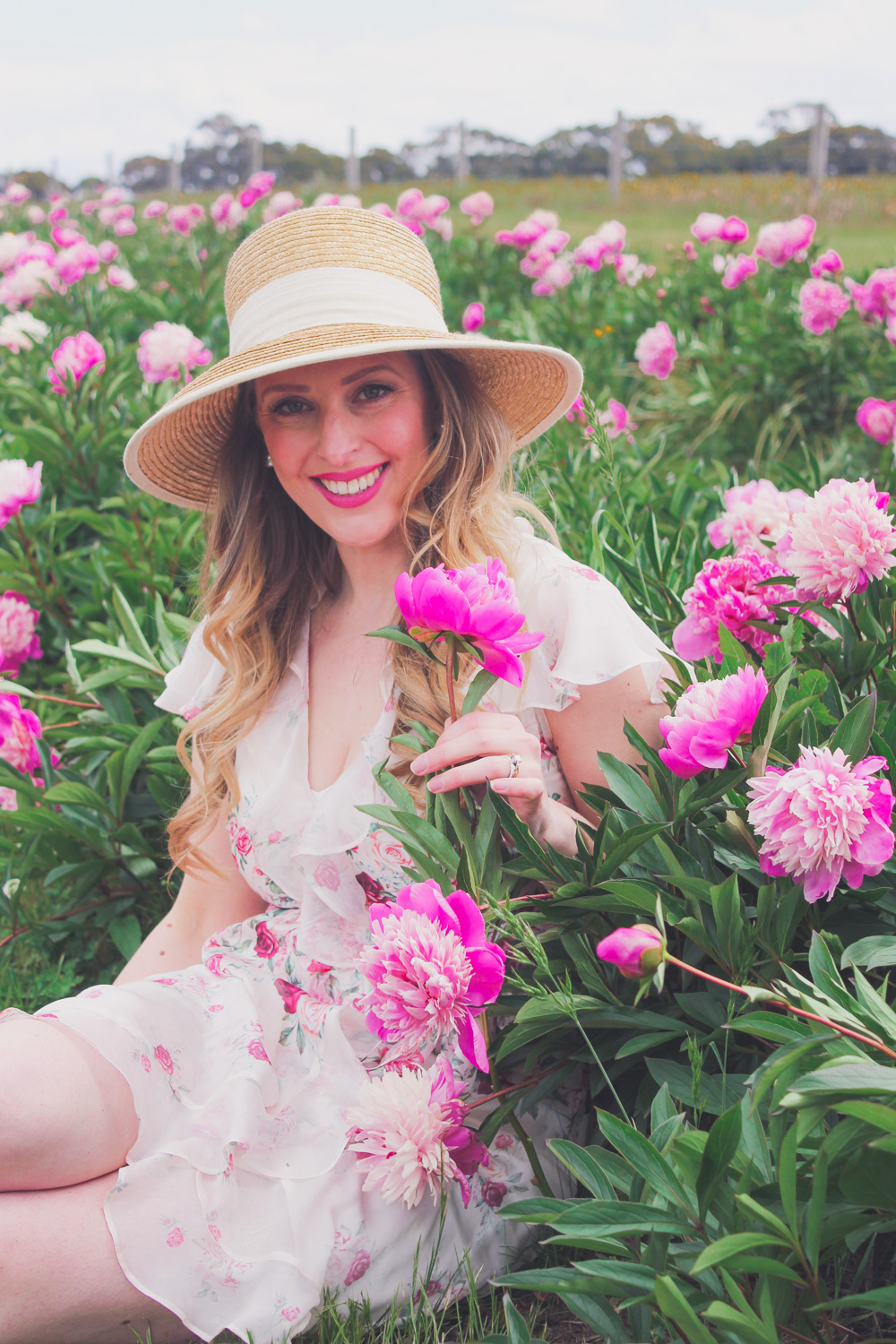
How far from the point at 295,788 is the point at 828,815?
989 millimetres

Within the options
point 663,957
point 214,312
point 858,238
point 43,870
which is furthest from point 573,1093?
point 858,238

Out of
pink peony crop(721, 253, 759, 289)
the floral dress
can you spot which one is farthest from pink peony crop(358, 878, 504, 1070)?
pink peony crop(721, 253, 759, 289)

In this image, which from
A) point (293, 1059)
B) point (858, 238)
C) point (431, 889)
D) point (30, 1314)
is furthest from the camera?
point (858, 238)

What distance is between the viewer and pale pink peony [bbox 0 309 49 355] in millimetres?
4453

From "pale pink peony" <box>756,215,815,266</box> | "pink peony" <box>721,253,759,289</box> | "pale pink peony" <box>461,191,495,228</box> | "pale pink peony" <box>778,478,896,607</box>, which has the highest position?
"pale pink peony" <box>461,191,495,228</box>

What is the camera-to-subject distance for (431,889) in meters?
1.07

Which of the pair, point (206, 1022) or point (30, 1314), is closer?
point (30, 1314)

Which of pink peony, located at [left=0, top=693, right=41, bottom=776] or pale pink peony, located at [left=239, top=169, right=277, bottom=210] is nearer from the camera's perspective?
pink peony, located at [left=0, top=693, right=41, bottom=776]

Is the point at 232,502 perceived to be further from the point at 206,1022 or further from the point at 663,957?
the point at 663,957

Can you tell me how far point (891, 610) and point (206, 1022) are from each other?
123cm

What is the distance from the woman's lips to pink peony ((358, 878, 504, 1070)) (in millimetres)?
823

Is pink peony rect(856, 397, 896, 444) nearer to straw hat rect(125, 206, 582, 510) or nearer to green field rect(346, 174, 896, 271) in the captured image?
straw hat rect(125, 206, 582, 510)

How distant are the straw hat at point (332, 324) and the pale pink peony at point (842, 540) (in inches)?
23.7

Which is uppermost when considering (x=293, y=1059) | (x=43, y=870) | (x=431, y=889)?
(x=431, y=889)
